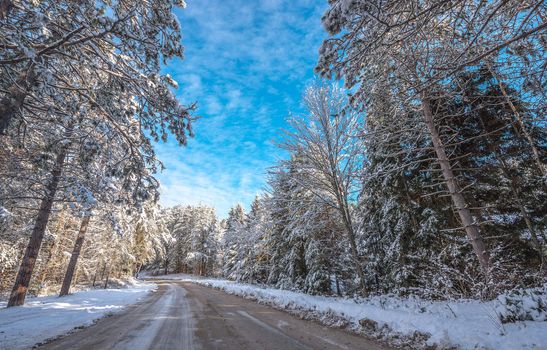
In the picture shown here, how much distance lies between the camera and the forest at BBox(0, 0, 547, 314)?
4.58 meters

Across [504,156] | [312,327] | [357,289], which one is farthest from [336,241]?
[504,156]

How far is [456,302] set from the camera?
6328 millimetres

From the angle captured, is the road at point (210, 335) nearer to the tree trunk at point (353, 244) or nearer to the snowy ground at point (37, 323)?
the snowy ground at point (37, 323)

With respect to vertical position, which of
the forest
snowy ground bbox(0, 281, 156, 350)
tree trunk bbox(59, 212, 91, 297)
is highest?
the forest

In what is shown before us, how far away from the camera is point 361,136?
703 cm

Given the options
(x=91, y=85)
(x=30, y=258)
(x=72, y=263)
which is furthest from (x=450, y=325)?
(x=72, y=263)

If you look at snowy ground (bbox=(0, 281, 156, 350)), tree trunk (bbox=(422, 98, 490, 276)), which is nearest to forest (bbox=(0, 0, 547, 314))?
tree trunk (bbox=(422, 98, 490, 276))

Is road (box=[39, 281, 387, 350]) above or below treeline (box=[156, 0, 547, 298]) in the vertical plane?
A: below

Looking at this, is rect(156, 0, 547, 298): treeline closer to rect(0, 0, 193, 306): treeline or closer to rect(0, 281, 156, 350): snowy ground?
rect(0, 0, 193, 306): treeline

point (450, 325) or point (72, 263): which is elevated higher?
point (72, 263)

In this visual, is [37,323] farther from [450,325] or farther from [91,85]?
[450,325]

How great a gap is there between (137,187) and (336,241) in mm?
10025

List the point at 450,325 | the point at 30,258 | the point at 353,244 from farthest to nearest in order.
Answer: the point at 30,258
the point at 353,244
the point at 450,325

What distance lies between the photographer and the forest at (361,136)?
4578 millimetres
